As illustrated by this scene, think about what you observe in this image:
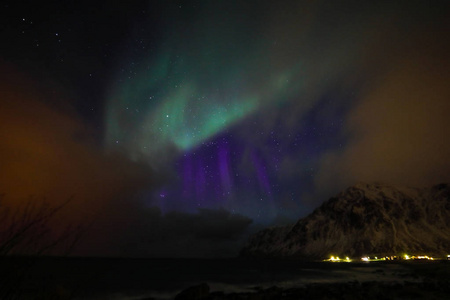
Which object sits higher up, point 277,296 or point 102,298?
point 102,298

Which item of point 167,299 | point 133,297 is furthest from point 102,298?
point 167,299

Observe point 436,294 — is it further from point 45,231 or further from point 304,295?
point 45,231

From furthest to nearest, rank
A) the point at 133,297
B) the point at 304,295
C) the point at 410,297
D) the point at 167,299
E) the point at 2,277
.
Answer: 1. the point at 133,297
2. the point at 167,299
3. the point at 304,295
4. the point at 410,297
5. the point at 2,277

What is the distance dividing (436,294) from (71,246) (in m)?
37.3

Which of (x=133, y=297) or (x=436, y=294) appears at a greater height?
(x=133, y=297)

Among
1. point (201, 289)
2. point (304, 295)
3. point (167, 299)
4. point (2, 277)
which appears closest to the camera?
point (2, 277)

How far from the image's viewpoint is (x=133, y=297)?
133ft

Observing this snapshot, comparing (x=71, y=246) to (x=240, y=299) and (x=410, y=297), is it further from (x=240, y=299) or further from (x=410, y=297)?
(x=410, y=297)

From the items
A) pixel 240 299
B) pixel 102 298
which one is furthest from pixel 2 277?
pixel 102 298

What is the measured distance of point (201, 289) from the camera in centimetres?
3478

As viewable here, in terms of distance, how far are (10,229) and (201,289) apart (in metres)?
34.1

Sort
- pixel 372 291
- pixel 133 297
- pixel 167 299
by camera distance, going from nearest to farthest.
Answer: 1. pixel 372 291
2. pixel 167 299
3. pixel 133 297

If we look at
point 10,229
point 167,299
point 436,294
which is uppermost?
point 167,299

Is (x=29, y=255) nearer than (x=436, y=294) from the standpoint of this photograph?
Yes
